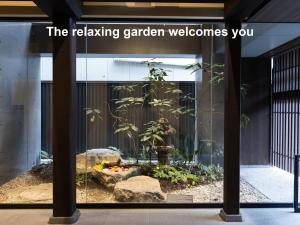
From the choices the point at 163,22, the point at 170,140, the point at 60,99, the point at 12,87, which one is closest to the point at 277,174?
the point at 170,140

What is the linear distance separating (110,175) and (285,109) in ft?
9.05

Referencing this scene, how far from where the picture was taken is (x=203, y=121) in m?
4.43

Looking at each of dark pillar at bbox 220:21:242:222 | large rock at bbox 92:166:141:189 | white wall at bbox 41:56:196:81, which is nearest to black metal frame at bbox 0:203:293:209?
large rock at bbox 92:166:141:189

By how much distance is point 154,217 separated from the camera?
12.7ft

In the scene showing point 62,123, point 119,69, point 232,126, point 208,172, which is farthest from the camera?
point 208,172

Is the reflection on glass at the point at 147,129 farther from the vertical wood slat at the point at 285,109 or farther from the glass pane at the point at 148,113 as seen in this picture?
the vertical wood slat at the point at 285,109

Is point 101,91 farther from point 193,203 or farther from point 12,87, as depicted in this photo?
point 193,203

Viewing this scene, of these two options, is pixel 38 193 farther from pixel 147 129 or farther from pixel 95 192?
pixel 147 129

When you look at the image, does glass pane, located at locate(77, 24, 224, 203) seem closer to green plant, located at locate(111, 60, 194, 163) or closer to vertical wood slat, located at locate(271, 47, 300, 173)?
green plant, located at locate(111, 60, 194, 163)

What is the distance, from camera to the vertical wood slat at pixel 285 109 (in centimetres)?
475

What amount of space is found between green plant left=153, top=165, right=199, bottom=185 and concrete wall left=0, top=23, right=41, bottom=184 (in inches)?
65.8

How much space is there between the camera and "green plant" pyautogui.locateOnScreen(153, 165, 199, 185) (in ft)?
14.7

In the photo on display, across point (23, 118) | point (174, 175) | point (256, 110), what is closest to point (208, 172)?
point (174, 175)

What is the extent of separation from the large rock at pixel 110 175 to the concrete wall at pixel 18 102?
2.82 ft
